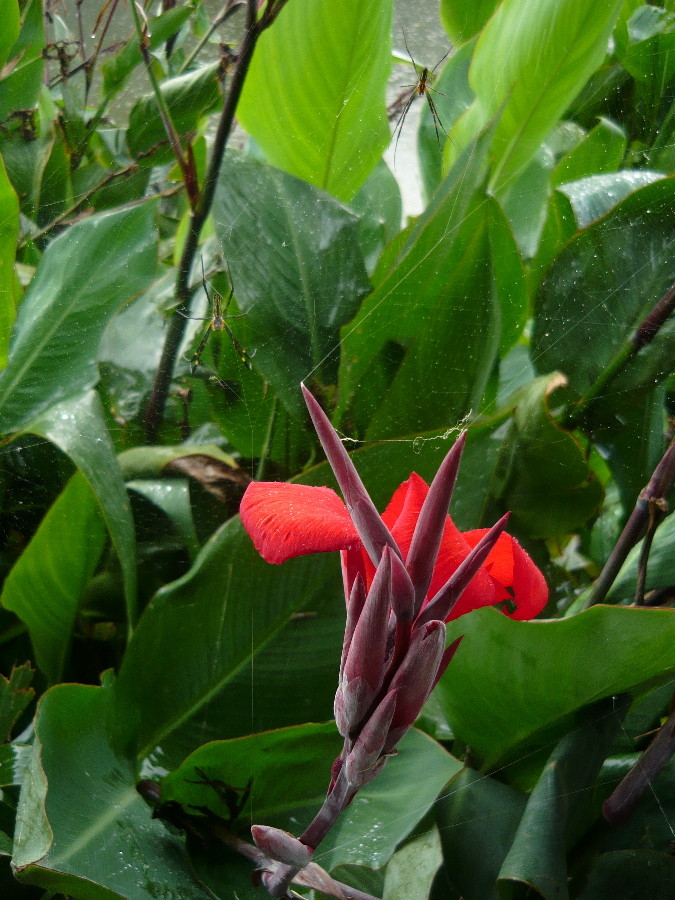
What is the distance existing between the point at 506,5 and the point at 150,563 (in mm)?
231

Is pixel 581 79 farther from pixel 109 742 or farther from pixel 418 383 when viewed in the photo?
pixel 109 742

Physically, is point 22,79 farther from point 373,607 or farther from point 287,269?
point 373,607

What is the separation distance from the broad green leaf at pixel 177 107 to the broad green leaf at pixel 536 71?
9 centimetres

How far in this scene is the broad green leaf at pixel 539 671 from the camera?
0.19 metres

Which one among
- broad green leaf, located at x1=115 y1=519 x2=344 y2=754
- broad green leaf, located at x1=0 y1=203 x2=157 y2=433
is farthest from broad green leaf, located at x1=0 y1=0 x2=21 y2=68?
broad green leaf, located at x1=115 y1=519 x2=344 y2=754

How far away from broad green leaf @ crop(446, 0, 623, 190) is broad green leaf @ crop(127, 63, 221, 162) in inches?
3.5

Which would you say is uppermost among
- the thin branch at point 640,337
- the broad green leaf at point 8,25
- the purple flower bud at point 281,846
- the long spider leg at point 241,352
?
the broad green leaf at point 8,25

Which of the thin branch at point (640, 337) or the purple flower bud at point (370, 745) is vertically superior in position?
the thin branch at point (640, 337)

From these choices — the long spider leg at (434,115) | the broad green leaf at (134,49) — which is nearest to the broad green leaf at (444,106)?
the long spider leg at (434,115)

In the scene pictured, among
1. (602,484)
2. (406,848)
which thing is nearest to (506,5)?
(602,484)

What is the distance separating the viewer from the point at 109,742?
23cm

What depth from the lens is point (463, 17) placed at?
0.27 m

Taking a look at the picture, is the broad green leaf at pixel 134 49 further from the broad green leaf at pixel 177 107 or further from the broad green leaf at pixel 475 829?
the broad green leaf at pixel 475 829

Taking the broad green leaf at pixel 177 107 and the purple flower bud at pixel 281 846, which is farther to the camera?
the broad green leaf at pixel 177 107
